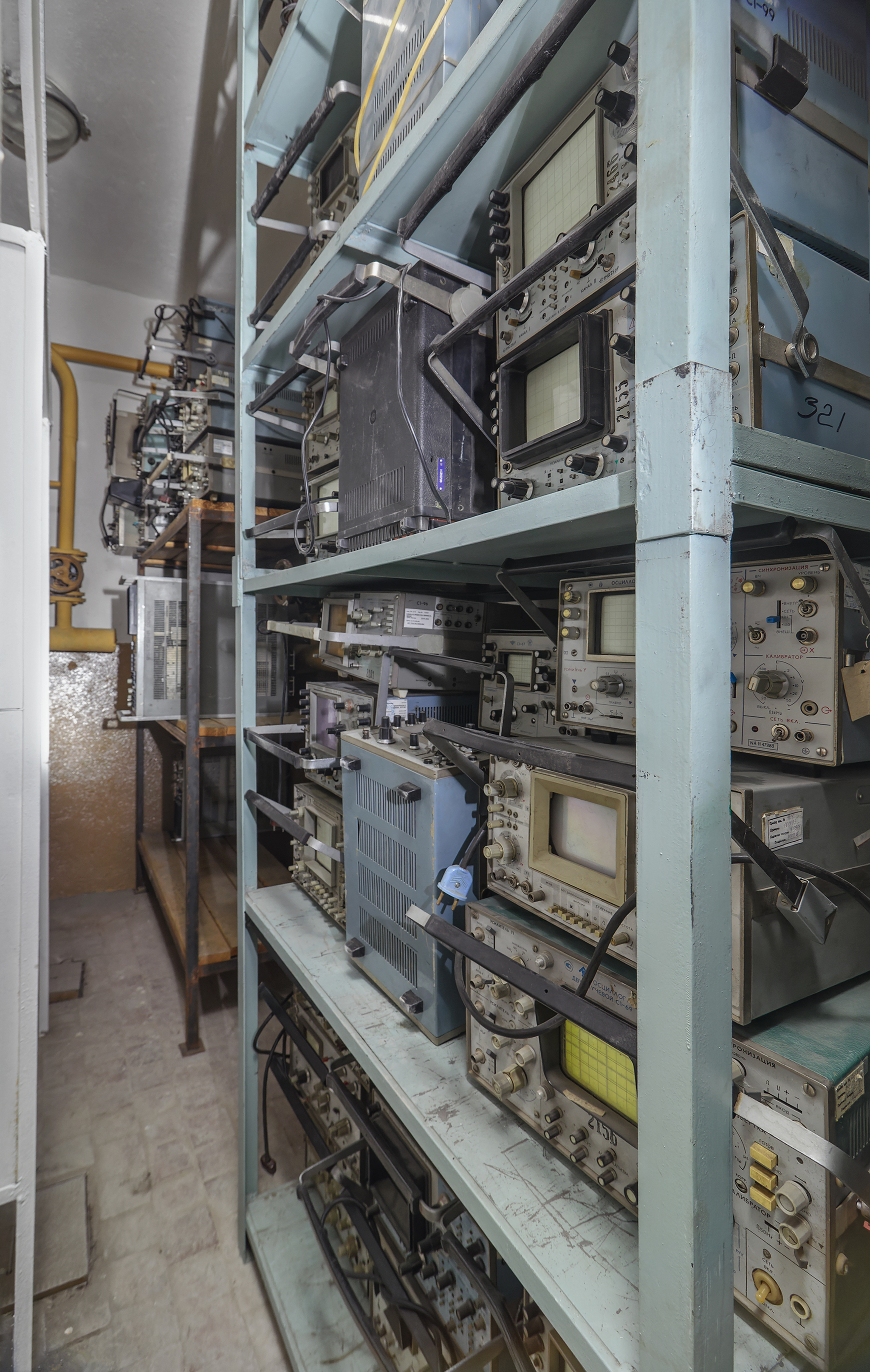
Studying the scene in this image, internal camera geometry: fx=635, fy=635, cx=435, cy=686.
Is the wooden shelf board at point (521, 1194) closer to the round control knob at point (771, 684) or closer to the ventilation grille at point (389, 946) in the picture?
the ventilation grille at point (389, 946)

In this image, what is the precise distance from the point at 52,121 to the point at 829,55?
2800mm

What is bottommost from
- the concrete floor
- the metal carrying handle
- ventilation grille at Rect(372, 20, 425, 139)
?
the concrete floor

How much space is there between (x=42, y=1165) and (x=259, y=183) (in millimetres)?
3512

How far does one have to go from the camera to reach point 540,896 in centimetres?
77

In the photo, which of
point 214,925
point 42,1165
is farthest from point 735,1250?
point 214,925

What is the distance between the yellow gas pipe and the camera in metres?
3.41

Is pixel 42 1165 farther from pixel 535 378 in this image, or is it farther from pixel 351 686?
pixel 535 378

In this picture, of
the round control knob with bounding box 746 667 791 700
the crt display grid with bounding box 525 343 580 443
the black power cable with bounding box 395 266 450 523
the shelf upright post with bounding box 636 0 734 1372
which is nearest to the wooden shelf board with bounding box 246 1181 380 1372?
the shelf upright post with bounding box 636 0 734 1372

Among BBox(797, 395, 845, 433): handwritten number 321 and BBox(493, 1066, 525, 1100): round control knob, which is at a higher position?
BBox(797, 395, 845, 433): handwritten number 321

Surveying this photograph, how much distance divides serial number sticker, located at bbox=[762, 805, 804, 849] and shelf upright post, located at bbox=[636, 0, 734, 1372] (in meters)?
0.17

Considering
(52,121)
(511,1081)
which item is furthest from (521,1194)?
(52,121)

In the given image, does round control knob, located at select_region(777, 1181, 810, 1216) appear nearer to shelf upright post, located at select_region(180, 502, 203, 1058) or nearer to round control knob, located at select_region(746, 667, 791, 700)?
round control knob, located at select_region(746, 667, 791, 700)

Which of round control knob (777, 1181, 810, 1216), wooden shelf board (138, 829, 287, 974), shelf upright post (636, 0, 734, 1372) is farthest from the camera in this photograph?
wooden shelf board (138, 829, 287, 974)

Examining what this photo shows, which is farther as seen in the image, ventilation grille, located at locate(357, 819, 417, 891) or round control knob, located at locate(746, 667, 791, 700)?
ventilation grille, located at locate(357, 819, 417, 891)
